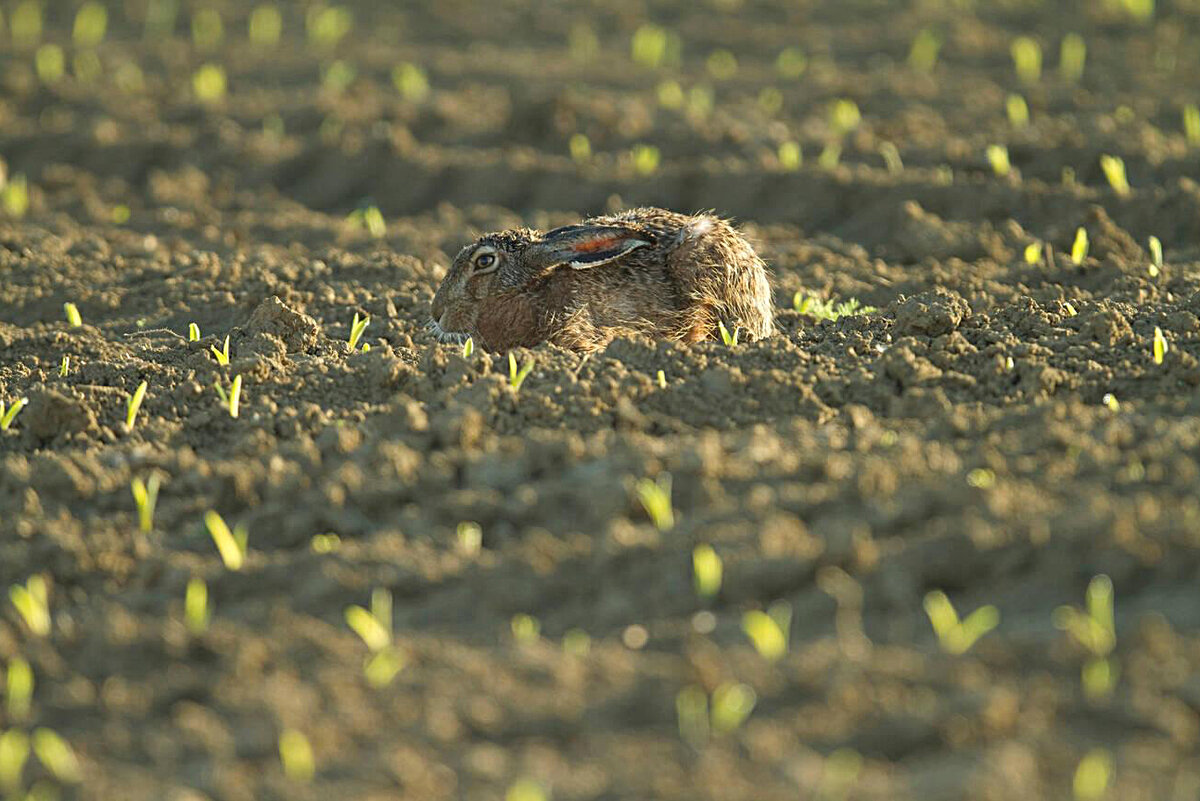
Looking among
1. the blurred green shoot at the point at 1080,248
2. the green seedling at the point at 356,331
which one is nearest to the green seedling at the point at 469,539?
the green seedling at the point at 356,331

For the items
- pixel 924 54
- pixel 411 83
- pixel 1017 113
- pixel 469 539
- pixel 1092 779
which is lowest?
pixel 924 54

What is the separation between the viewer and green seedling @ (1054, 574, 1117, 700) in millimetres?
3904

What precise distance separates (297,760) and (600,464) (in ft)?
5.88

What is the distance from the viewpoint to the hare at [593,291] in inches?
284

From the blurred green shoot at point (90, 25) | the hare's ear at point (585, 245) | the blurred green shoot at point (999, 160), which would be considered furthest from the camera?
the blurred green shoot at point (90, 25)

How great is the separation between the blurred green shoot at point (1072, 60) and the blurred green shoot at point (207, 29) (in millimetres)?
6975

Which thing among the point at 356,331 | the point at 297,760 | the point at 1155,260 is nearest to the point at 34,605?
the point at 297,760

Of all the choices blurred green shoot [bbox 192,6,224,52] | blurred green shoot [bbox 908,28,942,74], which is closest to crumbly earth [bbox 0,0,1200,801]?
blurred green shoot [bbox 908,28,942,74]

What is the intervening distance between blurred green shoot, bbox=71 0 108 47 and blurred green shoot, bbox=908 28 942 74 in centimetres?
687

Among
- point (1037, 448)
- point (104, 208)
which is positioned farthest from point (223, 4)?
point (1037, 448)

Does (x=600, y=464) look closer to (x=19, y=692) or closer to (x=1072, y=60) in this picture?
(x=19, y=692)

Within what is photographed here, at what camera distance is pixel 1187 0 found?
13961 millimetres

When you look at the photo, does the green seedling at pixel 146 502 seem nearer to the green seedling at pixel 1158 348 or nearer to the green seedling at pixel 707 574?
the green seedling at pixel 707 574

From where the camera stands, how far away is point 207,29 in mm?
13961
